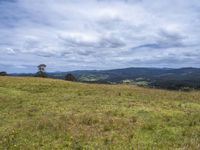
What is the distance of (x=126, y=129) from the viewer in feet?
60.2

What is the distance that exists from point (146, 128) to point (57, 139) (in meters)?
5.73

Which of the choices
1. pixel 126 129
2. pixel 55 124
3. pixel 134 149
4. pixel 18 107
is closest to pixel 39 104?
pixel 18 107

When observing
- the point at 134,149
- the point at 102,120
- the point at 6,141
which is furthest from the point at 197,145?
the point at 6,141

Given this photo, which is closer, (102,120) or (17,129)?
(17,129)

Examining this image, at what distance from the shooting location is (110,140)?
15828 mm

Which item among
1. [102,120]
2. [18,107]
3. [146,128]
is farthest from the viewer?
[18,107]

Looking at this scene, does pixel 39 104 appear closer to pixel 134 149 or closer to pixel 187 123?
pixel 187 123

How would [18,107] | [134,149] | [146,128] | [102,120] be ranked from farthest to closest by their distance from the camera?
[18,107]
[102,120]
[146,128]
[134,149]

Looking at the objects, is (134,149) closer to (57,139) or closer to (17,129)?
(57,139)

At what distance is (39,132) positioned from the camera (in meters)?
17.6

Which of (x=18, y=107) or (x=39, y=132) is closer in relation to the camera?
(x=39, y=132)

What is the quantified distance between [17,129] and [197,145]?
995 cm

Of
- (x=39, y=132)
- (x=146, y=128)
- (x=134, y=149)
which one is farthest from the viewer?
(x=146, y=128)

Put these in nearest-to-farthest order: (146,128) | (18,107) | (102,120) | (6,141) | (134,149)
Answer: (134,149) < (6,141) < (146,128) < (102,120) < (18,107)
